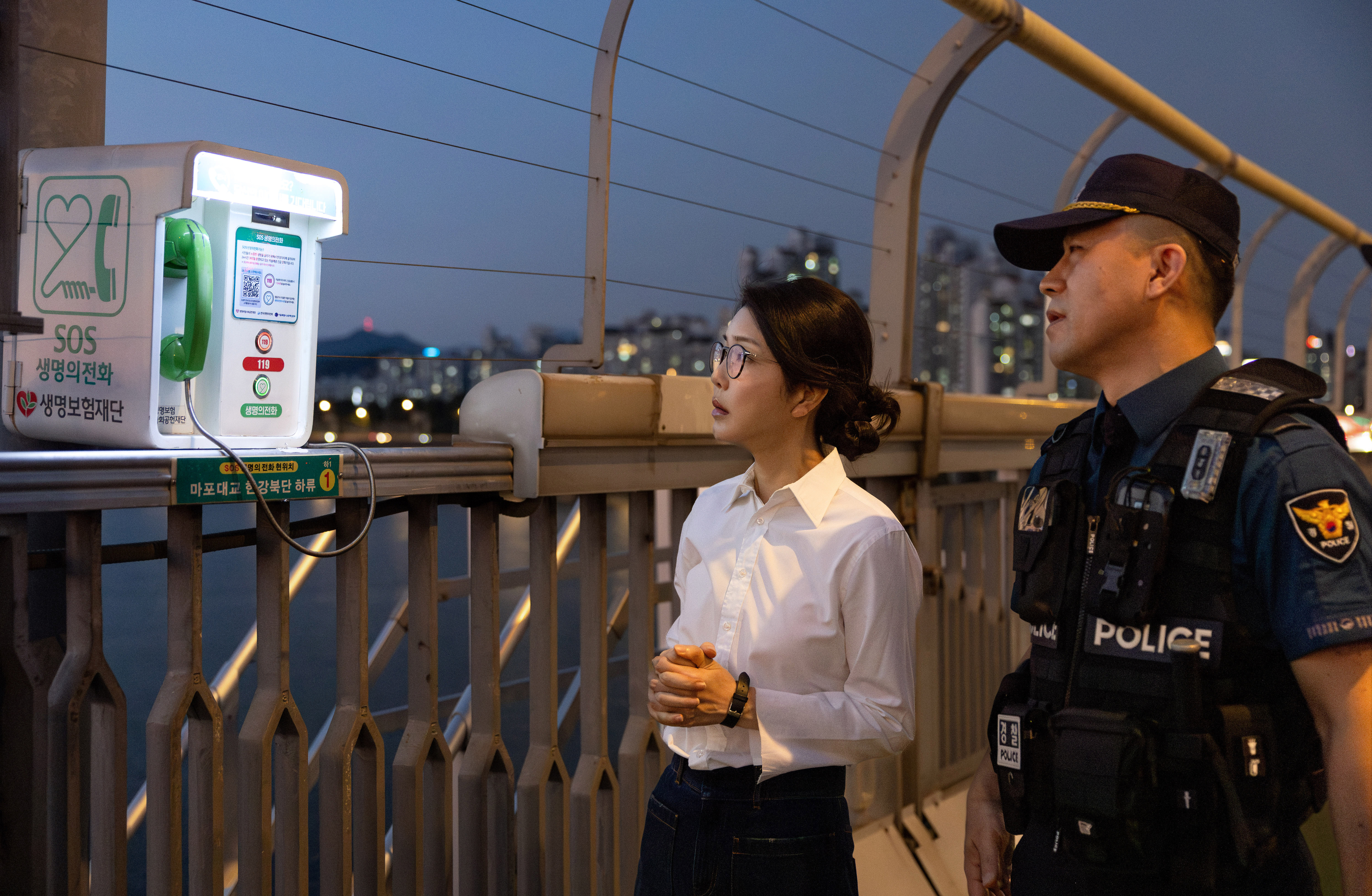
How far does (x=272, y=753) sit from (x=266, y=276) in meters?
0.85

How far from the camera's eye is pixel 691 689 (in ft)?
4.64

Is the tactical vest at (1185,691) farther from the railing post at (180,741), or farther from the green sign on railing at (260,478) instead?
the railing post at (180,741)

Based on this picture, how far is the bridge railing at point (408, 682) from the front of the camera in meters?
1.53

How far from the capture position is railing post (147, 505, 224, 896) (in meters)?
1.59

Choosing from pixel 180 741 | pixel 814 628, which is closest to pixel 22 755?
pixel 180 741

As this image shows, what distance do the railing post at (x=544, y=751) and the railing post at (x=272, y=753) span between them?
1.70 feet

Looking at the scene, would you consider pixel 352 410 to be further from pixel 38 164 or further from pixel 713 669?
pixel 713 669

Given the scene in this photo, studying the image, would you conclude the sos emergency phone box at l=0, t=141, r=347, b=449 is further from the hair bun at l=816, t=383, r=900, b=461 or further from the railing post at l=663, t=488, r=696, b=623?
the railing post at l=663, t=488, r=696, b=623

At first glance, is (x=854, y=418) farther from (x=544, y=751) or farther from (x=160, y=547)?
(x=160, y=547)

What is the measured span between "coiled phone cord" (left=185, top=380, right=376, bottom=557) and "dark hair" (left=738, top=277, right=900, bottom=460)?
28.4 inches

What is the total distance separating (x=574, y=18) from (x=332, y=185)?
2.83 ft

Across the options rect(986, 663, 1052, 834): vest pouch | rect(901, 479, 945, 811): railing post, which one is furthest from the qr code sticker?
rect(901, 479, 945, 811): railing post

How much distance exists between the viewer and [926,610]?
3.37 metres

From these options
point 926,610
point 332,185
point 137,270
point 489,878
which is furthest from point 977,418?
point 137,270
